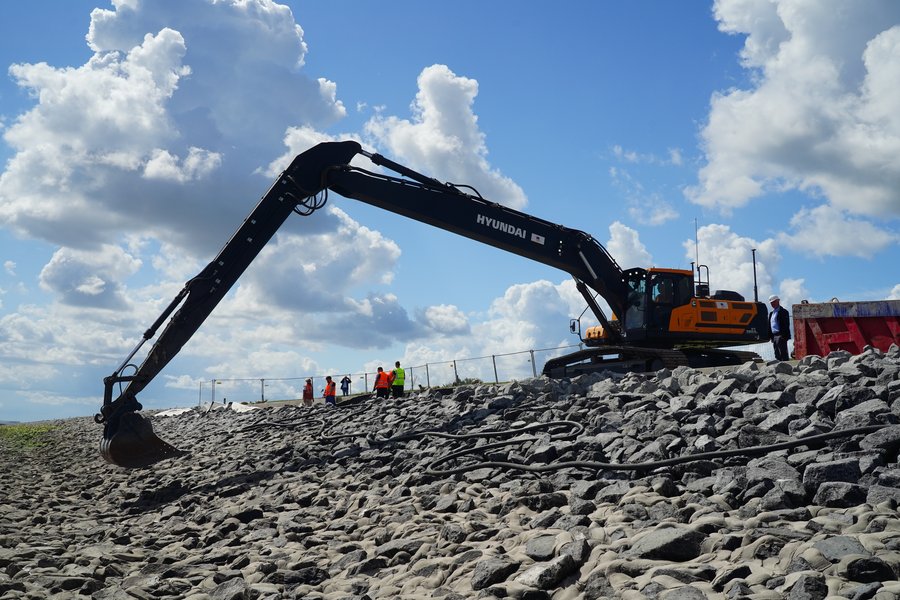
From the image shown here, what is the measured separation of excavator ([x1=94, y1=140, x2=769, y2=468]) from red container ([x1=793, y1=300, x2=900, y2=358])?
1.74 meters

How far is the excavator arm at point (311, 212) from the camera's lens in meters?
12.9

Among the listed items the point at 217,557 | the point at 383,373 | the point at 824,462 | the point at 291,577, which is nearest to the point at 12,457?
the point at 383,373

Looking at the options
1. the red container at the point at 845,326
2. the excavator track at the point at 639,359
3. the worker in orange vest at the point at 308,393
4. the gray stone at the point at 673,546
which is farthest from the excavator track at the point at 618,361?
the worker in orange vest at the point at 308,393

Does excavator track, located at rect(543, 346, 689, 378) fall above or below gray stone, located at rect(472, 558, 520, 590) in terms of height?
above

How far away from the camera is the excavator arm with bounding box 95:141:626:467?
42.4ft

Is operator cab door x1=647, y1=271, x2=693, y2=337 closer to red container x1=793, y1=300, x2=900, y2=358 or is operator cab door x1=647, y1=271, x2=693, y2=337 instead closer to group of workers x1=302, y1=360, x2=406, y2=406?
red container x1=793, y1=300, x2=900, y2=358

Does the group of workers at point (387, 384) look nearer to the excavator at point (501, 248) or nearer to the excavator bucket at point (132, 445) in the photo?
the excavator at point (501, 248)

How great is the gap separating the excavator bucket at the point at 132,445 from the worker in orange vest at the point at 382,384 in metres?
8.80

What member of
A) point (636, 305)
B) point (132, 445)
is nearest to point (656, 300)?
point (636, 305)

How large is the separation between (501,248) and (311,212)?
14.9 ft

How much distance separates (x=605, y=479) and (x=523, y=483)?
3.55 feet

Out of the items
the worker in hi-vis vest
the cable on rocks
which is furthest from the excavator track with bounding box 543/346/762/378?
the cable on rocks

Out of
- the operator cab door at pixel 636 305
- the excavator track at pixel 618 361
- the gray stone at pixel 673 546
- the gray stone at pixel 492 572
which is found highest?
the operator cab door at pixel 636 305

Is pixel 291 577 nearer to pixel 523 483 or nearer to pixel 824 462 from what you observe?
pixel 523 483
